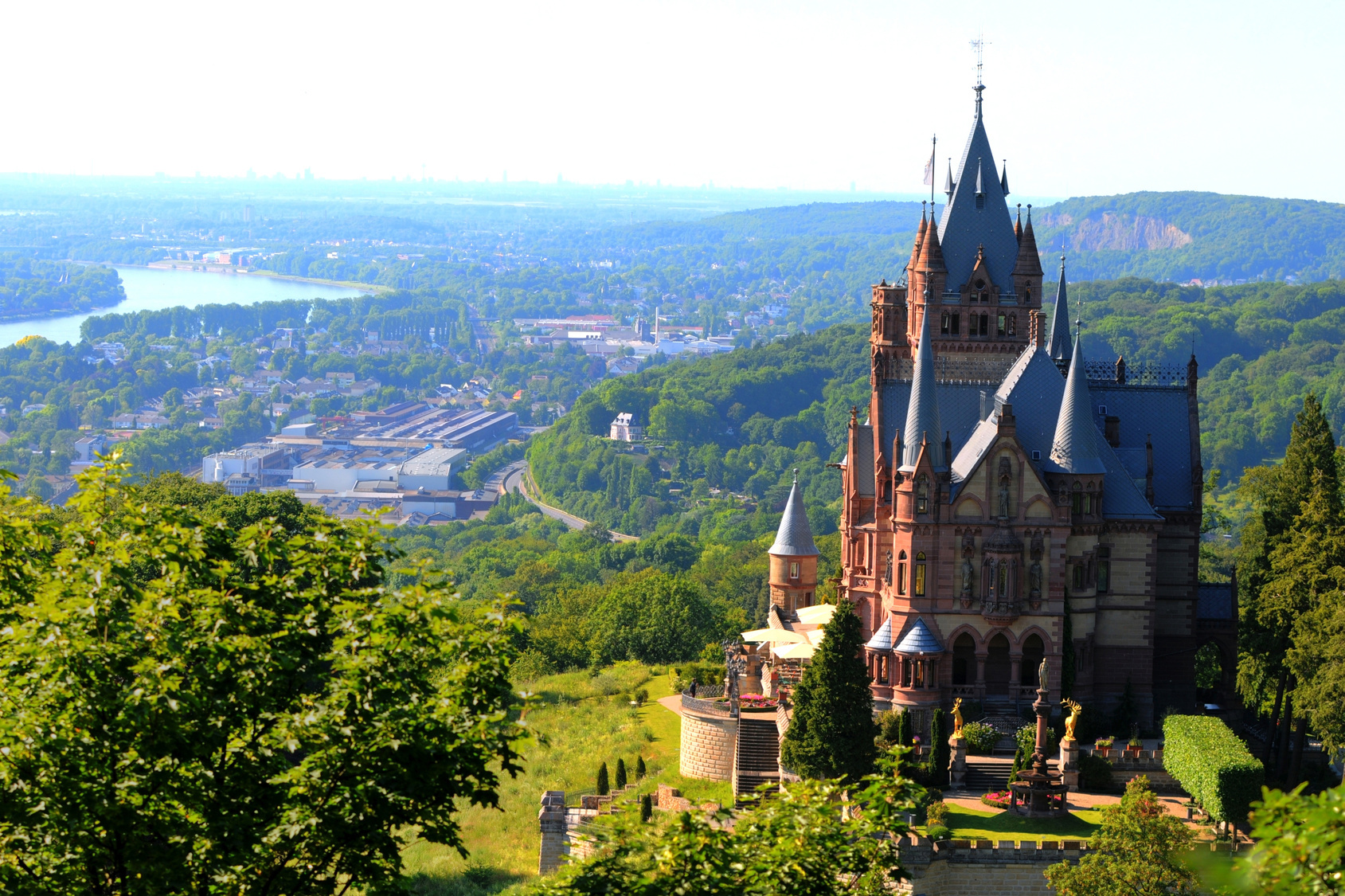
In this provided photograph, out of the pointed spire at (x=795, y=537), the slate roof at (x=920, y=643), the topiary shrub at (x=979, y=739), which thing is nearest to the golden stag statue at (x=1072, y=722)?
the topiary shrub at (x=979, y=739)

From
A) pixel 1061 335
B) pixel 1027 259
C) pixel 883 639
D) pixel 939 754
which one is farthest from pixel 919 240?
pixel 939 754

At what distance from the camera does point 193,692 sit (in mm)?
26703

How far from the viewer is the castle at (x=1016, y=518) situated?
58.9m

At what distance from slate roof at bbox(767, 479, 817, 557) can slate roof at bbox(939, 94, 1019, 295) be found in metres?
11.5

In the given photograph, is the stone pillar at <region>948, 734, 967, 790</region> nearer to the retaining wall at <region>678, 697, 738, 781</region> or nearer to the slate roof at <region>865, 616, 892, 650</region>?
the slate roof at <region>865, 616, 892, 650</region>

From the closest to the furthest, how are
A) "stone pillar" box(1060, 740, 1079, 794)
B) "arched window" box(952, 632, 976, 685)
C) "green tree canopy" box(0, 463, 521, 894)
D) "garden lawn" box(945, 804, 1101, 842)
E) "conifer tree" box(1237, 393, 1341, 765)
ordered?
"green tree canopy" box(0, 463, 521, 894) < "garden lawn" box(945, 804, 1101, 842) < "stone pillar" box(1060, 740, 1079, 794) < "conifer tree" box(1237, 393, 1341, 765) < "arched window" box(952, 632, 976, 685)

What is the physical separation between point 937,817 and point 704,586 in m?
64.2

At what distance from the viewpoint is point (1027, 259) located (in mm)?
69000

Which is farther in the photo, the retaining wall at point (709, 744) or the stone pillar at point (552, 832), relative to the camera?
the retaining wall at point (709, 744)

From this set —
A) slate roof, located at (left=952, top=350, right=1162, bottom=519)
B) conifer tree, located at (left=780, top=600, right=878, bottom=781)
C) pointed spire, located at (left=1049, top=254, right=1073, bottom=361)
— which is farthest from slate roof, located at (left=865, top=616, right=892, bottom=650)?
pointed spire, located at (left=1049, top=254, right=1073, bottom=361)

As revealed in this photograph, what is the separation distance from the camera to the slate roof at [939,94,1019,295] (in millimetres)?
69250

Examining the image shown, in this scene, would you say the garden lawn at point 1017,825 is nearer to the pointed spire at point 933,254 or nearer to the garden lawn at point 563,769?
the garden lawn at point 563,769

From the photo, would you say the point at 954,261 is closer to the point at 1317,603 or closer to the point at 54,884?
the point at 1317,603

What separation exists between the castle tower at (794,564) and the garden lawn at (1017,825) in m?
24.0
